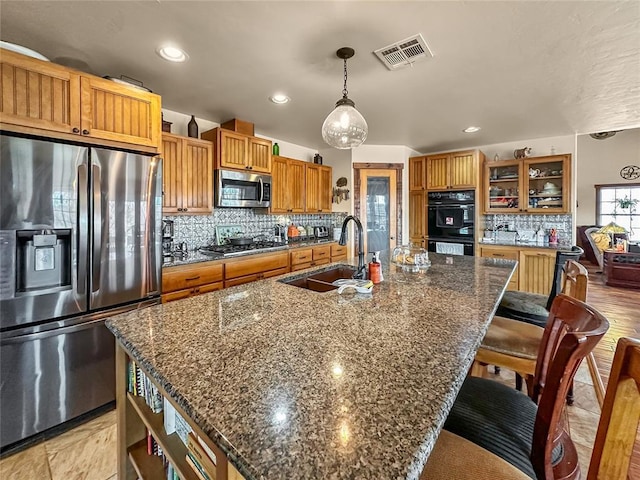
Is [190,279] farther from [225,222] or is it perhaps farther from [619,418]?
[619,418]

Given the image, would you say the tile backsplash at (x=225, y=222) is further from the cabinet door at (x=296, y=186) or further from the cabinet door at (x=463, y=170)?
the cabinet door at (x=463, y=170)

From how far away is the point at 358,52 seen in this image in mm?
2086

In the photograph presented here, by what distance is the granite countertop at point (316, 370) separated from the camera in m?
0.52

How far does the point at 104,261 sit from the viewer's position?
1.99m

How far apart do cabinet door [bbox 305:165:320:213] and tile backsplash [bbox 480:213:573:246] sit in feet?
8.88

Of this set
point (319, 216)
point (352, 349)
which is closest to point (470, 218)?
point (319, 216)

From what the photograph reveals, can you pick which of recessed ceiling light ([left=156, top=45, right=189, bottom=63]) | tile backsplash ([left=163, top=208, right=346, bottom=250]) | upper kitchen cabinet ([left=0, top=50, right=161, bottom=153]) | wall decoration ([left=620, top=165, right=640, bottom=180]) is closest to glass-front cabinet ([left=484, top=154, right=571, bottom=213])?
tile backsplash ([left=163, top=208, right=346, bottom=250])

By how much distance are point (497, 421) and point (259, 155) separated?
341 centimetres

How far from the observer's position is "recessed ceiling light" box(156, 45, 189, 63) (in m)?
2.04

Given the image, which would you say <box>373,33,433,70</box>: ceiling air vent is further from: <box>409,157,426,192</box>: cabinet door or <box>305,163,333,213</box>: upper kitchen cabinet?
<box>409,157,426,192</box>: cabinet door

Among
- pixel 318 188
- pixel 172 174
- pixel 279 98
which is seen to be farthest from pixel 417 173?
pixel 172 174

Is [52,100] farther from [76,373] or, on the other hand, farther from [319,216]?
[319,216]

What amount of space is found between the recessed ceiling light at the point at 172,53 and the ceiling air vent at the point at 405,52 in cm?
137

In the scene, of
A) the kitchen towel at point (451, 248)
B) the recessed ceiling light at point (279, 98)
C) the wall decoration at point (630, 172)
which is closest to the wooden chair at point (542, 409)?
the recessed ceiling light at point (279, 98)
